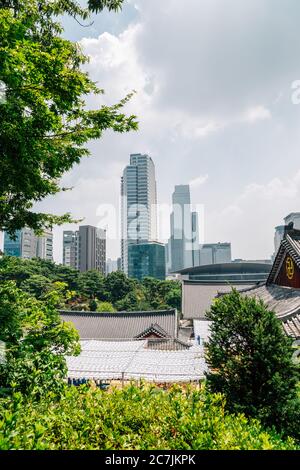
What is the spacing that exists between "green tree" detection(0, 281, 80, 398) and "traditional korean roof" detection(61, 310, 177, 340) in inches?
981

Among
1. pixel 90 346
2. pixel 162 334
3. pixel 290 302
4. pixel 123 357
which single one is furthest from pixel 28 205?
pixel 162 334

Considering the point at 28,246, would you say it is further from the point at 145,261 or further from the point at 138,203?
the point at 145,261

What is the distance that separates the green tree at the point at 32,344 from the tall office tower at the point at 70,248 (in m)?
115

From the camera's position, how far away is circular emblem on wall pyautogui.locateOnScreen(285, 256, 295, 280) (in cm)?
1180

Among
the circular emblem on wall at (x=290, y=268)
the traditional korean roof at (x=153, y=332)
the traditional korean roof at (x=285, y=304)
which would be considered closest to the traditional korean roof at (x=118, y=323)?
the traditional korean roof at (x=153, y=332)

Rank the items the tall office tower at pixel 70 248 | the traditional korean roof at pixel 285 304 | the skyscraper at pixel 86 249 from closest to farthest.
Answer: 1. the traditional korean roof at pixel 285 304
2. the skyscraper at pixel 86 249
3. the tall office tower at pixel 70 248

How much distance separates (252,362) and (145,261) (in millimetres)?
103341

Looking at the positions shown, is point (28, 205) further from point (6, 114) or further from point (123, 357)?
point (123, 357)

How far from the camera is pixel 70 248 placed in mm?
123125

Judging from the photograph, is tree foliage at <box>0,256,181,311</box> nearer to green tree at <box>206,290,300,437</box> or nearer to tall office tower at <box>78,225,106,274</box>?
green tree at <box>206,290,300,437</box>

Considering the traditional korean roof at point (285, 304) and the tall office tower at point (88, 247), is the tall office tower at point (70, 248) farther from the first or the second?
the traditional korean roof at point (285, 304)

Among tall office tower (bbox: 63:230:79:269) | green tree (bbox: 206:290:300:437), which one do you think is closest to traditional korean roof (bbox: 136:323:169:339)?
green tree (bbox: 206:290:300:437)

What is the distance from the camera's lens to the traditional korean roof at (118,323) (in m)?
29.6

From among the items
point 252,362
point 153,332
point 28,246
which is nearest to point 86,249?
point 28,246
